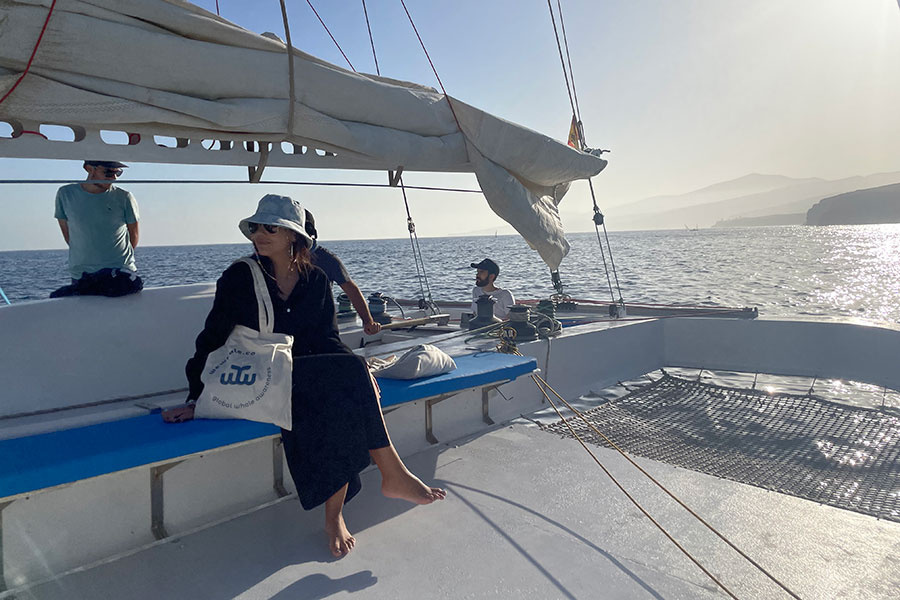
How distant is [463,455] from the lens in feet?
11.8

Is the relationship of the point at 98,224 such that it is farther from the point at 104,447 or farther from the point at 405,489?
the point at 405,489

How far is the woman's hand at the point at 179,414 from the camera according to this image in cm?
242

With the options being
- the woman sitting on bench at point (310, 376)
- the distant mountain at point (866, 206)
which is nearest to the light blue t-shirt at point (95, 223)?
the woman sitting on bench at point (310, 376)

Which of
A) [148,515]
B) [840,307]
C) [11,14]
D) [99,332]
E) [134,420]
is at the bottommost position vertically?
[840,307]

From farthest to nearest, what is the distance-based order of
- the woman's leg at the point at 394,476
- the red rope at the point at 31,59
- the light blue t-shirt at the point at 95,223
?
the light blue t-shirt at the point at 95,223
the woman's leg at the point at 394,476
the red rope at the point at 31,59

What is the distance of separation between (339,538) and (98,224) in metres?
2.21

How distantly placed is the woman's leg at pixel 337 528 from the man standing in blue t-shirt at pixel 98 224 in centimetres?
162

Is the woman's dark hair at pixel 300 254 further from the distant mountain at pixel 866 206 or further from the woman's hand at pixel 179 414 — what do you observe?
the distant mountain at pixel 866 206

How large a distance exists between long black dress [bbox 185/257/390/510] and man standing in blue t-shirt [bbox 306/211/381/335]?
2.79ft

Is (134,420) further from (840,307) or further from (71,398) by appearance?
(840,307)

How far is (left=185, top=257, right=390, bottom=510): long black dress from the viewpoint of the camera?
2.42 m

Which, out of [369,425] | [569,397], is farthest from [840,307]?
[369,425]

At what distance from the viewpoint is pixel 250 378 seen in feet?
7.79

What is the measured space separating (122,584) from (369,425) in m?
1.02
